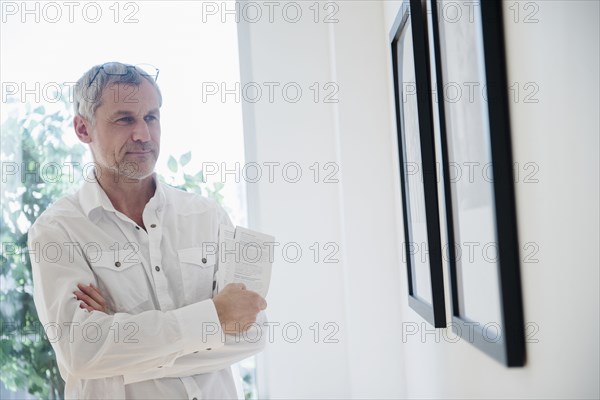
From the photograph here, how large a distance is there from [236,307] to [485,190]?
0.83 metres

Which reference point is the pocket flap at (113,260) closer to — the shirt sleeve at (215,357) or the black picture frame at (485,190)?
the shirt sleeve at (215,357)

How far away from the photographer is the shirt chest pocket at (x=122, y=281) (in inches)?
73.3

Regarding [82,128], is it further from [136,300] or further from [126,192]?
[136,300]

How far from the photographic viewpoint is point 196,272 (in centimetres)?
194

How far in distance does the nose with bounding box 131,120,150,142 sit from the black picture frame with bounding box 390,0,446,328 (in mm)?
744

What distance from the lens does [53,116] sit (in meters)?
2.76

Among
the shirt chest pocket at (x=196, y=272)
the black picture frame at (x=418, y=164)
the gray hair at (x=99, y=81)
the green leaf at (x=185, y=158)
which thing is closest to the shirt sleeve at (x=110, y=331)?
the shirt chest pocket at (x=196, y=272)

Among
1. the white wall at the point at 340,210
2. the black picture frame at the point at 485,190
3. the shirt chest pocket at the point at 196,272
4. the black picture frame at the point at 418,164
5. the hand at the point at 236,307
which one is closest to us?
the black picture frame at the point at 485,190

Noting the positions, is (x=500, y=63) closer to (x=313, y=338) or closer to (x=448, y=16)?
(x=448, y=16)

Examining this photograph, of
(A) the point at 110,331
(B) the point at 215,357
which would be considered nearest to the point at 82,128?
(A) the point at 110,331

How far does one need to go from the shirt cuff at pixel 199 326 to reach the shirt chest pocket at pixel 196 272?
154 mm

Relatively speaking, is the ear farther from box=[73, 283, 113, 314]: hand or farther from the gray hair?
box=[73, 283, 113, 314]: hand

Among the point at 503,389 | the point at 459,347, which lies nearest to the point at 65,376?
the point at 459,347

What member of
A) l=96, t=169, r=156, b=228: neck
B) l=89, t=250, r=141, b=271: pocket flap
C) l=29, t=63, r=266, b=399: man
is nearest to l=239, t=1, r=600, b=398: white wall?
l=29, t=63, r=266, b=399: man
